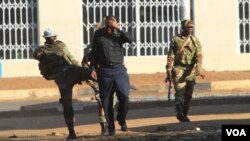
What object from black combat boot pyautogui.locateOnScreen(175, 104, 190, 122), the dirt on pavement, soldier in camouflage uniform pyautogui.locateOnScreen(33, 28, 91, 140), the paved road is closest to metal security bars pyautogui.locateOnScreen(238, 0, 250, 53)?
the dirt on pavement

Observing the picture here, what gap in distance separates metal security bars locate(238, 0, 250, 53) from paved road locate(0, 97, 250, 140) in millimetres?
6528

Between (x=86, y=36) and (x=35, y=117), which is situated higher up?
(x=86, y=36)

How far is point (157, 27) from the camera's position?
71.5 ft

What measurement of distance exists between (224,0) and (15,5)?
225 inches

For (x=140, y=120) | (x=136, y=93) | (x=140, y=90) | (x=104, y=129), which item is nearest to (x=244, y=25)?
(x=140, y=90)

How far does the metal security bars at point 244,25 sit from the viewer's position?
865 inches

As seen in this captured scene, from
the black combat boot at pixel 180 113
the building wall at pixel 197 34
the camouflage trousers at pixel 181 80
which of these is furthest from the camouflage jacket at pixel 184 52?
the building wall at pixel 197 34

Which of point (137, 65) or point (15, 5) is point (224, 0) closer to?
point (137, 65)

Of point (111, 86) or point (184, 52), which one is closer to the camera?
point (111, 86)

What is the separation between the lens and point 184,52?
1220 centimetres

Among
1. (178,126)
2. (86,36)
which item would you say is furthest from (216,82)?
Answer: (178,126)

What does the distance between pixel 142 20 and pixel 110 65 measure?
11.2 m

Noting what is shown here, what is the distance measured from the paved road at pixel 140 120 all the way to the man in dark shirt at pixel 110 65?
0.52m

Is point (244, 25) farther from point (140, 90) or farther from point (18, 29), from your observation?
point (18, 29)
